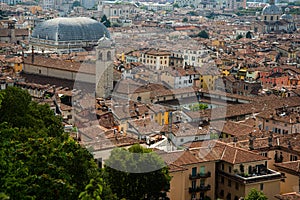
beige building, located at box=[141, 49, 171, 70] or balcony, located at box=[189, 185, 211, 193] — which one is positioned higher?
beige building, located at box=[141, 49, 171, 70]

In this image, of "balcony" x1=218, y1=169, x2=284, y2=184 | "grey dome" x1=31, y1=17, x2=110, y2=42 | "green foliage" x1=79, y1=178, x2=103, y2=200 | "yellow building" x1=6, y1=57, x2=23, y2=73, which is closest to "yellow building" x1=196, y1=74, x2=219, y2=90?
"yellow building" x1=6, y1=57, x2=23, y2=73

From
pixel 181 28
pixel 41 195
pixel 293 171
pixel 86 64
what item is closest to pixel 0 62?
pixel 86 64

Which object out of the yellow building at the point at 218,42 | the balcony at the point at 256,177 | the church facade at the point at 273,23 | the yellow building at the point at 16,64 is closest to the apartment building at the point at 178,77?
the yellow building at the point at 16,64

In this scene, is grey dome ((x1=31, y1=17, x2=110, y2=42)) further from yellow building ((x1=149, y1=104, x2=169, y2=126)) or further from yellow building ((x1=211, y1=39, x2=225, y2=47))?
yellow building ((x1=149, y1=104, x2=169, y2=126))

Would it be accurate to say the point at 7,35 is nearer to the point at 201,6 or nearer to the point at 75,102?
the point at 75,102

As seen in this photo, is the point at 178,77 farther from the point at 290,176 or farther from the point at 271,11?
the point at 271,11

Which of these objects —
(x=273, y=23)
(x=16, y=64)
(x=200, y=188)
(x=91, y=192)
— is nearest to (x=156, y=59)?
(x=16, y=64)
